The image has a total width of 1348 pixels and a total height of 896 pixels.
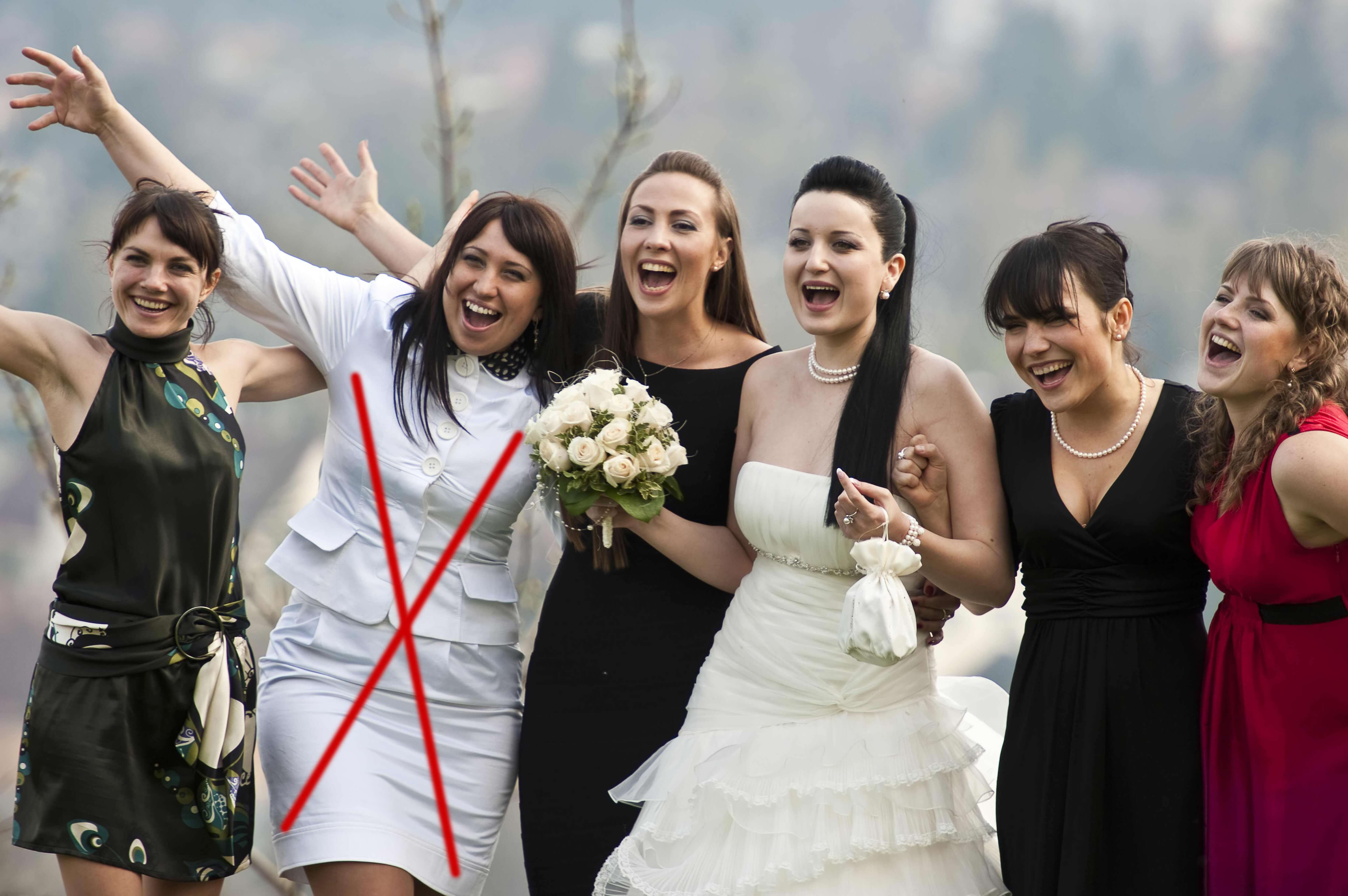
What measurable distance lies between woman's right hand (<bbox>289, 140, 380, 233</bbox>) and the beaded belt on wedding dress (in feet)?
5.85

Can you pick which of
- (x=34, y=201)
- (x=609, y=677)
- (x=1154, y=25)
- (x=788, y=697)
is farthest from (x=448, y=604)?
(x=1154, y=25)

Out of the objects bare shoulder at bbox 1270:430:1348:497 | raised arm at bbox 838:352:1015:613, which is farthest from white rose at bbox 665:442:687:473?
bare shoulder at bbox 1270:430:1348:497

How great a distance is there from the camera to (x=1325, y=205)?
203 inches

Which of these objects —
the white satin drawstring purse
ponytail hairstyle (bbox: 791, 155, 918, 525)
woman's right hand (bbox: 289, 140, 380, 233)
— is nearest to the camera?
the white satin drawstring purse

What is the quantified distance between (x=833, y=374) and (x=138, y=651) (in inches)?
67.7

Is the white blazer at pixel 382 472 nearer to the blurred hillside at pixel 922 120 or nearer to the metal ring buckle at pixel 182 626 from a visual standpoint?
the metal ring buckle at pixel 182 626

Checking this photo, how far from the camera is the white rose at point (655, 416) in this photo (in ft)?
9.55

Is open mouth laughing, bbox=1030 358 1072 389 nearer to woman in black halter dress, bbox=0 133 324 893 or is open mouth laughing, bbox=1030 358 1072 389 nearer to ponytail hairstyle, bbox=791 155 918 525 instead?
ponytail hairstyle, bbox=791 155 918 525

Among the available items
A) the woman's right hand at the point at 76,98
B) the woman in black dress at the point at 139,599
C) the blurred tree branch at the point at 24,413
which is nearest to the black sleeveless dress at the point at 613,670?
the woman in black dress at the point at 139,599

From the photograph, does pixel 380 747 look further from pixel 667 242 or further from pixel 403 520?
pixel 667 242

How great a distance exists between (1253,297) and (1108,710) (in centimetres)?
90

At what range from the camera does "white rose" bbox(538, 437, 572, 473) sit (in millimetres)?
2865

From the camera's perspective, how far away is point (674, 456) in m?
2.90

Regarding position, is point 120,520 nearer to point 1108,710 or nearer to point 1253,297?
point 1108,710
